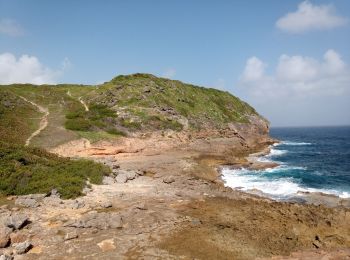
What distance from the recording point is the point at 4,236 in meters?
20.8

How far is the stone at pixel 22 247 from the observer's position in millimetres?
19775

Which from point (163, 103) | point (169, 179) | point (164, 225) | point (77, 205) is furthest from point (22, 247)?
point (163, 103)

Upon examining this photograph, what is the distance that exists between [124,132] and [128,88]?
19.4 metres

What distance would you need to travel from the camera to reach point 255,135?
278ft

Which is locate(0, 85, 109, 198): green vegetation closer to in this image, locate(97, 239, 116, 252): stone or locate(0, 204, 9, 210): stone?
locate(0, 204, 9, 210): stone

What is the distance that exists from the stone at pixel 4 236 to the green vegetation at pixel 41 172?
8435 mm

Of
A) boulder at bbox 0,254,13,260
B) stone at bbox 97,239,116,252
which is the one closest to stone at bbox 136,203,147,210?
stone at bbox 97,239,116,252

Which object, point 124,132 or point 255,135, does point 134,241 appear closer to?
point 124,132

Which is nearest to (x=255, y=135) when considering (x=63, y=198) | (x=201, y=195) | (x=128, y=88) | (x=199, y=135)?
(x=199, y=135)

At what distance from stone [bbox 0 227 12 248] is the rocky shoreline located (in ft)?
0.17

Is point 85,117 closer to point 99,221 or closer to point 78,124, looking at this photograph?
point 78,124

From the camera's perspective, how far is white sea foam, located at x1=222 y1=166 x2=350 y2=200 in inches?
1473

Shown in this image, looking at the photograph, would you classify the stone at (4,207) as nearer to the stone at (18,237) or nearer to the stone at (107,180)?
the stone at (18,237)

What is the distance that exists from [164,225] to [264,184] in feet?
67.8
